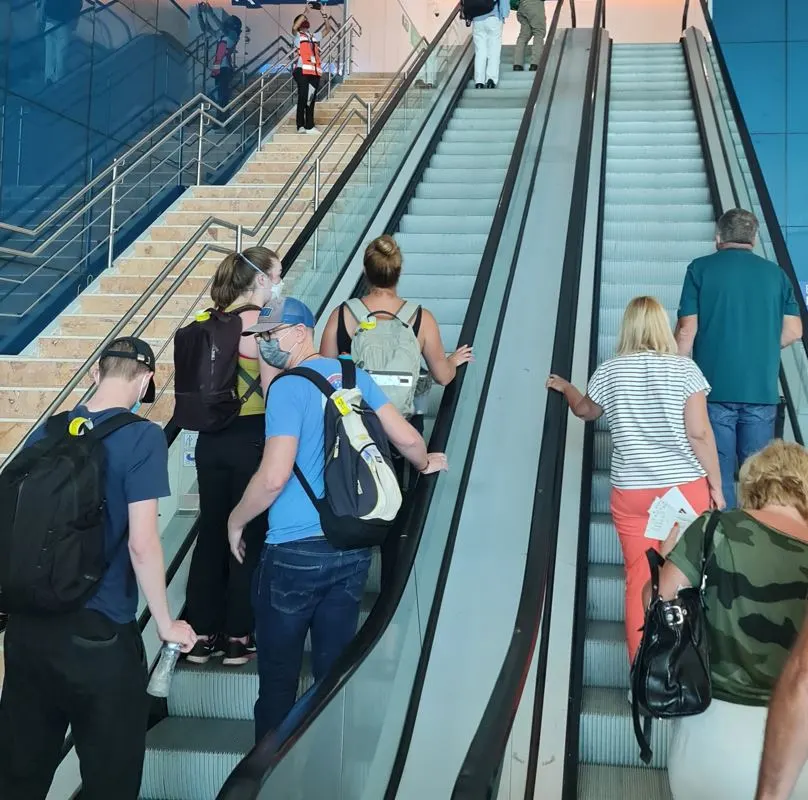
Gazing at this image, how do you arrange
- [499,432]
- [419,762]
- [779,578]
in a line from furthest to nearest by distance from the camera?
[499,432] → [419,762] → [779,578]

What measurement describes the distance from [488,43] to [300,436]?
9142mm

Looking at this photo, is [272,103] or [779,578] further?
[272,103]

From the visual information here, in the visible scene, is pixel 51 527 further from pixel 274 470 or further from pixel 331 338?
pixel 331 338

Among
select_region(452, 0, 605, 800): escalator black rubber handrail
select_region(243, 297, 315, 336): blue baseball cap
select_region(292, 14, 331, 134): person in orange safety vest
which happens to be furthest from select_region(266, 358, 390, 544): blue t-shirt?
select_region(292, 14, 331, 134): person in orange safety vest

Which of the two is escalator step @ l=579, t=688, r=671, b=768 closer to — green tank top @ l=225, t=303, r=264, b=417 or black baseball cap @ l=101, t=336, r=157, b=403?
green tank top @ l=225, t=303, r=264, b=417

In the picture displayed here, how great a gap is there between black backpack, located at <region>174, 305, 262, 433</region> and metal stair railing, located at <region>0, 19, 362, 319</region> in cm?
277

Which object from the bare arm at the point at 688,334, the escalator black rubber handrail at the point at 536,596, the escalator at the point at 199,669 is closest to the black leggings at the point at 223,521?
the escalator at the point at 199,669

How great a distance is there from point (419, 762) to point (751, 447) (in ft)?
7.14

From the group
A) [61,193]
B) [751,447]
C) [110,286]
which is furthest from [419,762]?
[61,193]

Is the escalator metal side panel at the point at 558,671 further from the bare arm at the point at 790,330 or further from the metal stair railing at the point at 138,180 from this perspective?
the metal stair railing at the point at 138,180

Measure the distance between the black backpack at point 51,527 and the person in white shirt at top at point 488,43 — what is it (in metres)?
9.57

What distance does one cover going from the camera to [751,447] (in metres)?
4.36

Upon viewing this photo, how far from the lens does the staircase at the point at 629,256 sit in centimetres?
360

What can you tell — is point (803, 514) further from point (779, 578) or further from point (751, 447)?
point (751, 447)
